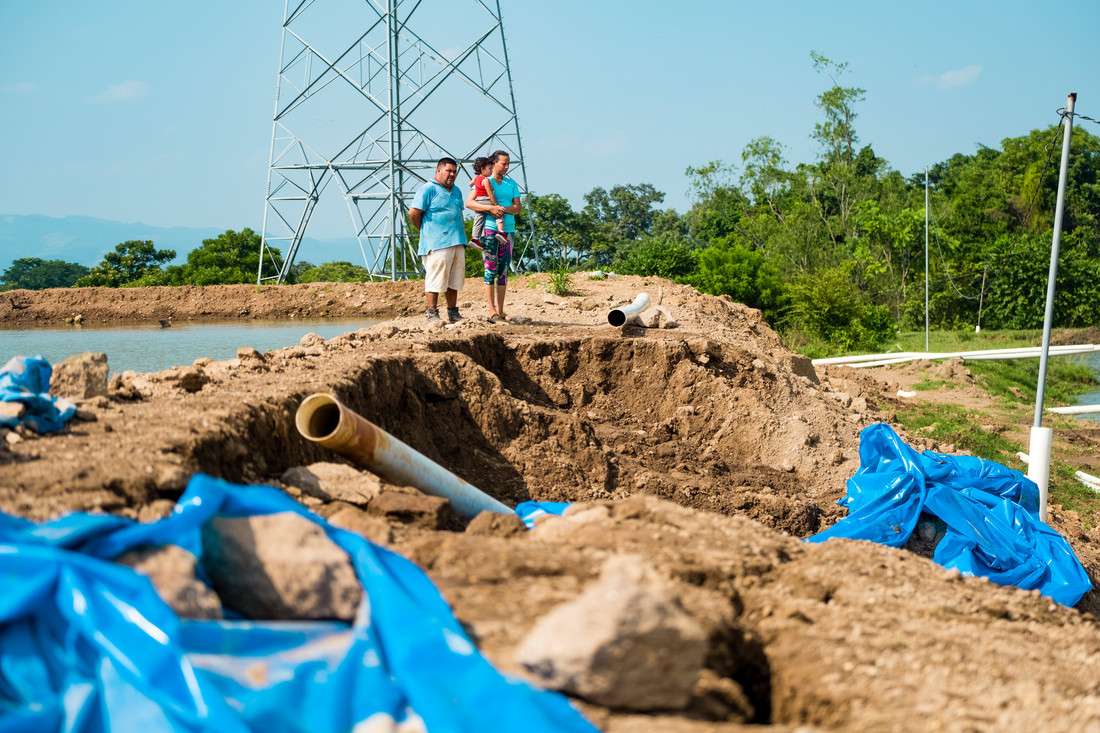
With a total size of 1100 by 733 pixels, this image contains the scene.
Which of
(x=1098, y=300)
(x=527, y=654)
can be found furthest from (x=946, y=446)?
(x=1098, y=300)

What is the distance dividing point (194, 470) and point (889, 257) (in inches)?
1222

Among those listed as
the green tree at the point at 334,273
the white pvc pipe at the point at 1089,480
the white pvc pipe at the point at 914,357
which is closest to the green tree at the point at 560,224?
the green tree at the point at 334,273

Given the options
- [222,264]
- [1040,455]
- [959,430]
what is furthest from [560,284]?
[222,264]

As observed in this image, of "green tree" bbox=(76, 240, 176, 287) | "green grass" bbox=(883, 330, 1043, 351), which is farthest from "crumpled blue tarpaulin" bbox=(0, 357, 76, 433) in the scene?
"green tree" bbox=(76, 240, 176, 287)

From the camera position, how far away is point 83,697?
1.78m

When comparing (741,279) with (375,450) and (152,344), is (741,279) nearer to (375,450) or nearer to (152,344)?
(152,344)

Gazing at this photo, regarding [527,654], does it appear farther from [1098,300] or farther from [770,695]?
[1098,300]

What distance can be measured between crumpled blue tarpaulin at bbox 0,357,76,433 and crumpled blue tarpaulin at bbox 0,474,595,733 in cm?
103

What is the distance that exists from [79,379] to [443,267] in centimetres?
463

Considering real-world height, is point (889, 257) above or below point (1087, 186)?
below

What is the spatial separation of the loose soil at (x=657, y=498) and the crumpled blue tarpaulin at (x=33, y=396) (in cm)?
11

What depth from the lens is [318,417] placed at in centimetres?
366

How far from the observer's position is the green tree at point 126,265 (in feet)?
71.7

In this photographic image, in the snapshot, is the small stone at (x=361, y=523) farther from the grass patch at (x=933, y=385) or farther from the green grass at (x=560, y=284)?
the grass patch at (x=933, y=385)
